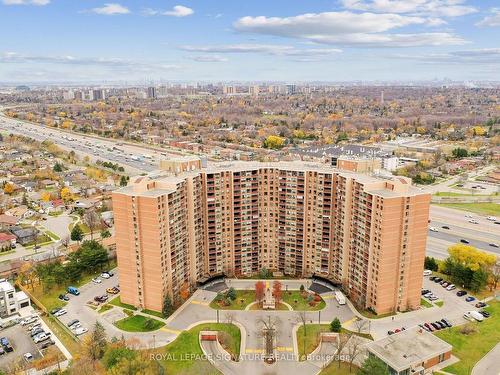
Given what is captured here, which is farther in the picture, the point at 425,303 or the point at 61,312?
the point at 425,303

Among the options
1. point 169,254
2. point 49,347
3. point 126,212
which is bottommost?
point 49,347

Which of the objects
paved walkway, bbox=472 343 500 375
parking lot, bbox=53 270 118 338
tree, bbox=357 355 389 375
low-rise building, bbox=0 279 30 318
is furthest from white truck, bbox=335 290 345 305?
low-rise building, bbox=0 279 30 318

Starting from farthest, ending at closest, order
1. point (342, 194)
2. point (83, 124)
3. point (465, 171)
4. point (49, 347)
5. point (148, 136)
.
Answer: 1. point (83, 124)
2. point (148, 136)
3. point (465, 171)
4. point (342, 194)
5. point (49, 347)

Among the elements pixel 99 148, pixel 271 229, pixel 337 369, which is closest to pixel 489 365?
pixel 337 369

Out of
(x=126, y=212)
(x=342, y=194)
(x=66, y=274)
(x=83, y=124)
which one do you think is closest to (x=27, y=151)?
(x=83, y=124)

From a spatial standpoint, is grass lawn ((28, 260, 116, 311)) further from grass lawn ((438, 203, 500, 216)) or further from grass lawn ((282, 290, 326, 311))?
grass lawn ((438, 203, 500, 216))

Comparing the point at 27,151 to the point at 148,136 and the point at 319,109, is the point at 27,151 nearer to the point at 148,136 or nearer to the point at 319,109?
the point at 148,136

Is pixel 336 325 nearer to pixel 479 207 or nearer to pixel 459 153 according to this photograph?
pixel 479 207
